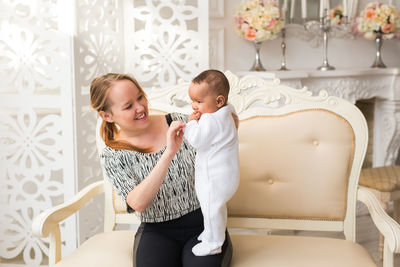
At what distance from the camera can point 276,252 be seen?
1.82 m

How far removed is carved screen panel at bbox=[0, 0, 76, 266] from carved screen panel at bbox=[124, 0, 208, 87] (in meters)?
0.42

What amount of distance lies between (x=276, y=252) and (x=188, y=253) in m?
0.37

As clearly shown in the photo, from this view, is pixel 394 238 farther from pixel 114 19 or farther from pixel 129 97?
pixel 114 19

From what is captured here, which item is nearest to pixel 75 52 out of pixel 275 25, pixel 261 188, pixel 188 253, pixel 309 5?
pixel 261 188

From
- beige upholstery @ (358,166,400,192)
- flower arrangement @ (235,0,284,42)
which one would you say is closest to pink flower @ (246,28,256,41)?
flower arrangement @ (235,0,284,42)

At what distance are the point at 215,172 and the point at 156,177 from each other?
180 mm

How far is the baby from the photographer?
1.50 m

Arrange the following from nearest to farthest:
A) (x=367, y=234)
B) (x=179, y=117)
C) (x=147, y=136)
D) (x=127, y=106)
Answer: (x=127, y=106)
(x=147, y=136)
(x=179, y=117)
(x=367, y=234)

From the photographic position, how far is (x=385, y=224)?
170cm

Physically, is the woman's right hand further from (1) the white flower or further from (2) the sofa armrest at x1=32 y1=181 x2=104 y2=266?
(1) the white flower

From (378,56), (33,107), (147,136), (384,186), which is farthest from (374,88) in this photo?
(147,136)

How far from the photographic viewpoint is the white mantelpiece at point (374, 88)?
3.55 metres

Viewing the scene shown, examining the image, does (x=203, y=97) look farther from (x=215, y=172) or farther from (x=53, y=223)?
(x=53, y=223)

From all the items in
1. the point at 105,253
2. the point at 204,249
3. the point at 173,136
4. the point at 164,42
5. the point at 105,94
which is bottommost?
the point at 105,253
